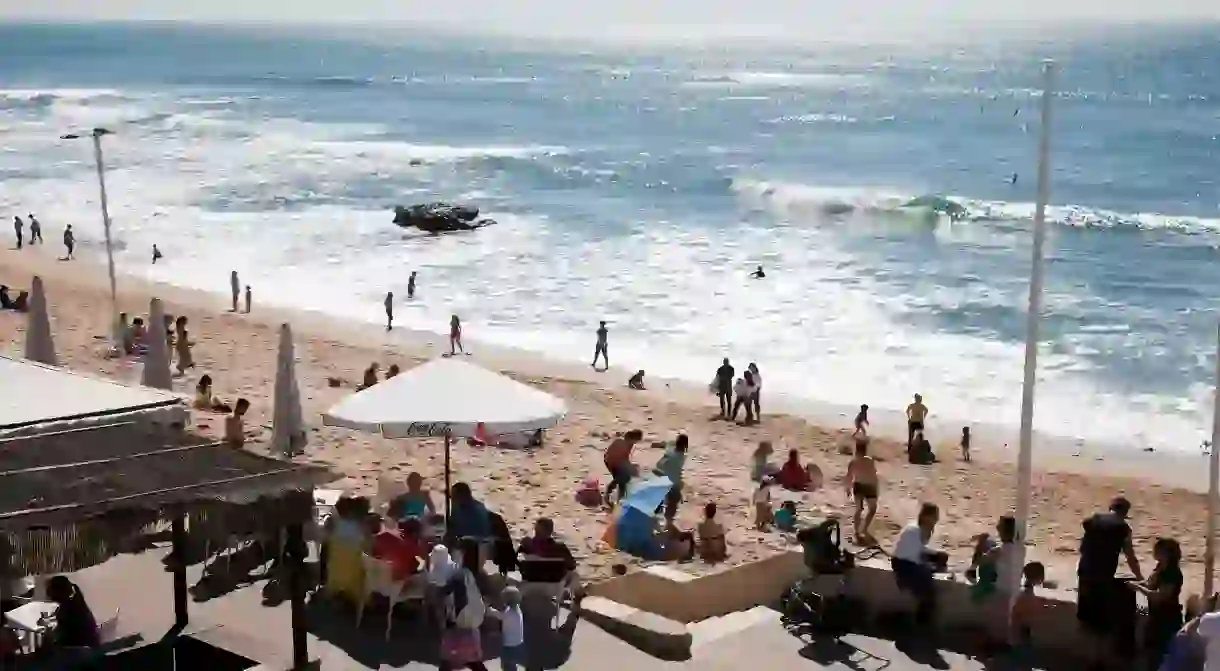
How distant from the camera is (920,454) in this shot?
18719mm

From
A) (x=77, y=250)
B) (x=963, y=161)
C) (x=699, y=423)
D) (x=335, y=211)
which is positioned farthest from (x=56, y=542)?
(x=963, y=161)

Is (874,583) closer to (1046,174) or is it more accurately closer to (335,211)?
(1046,174)

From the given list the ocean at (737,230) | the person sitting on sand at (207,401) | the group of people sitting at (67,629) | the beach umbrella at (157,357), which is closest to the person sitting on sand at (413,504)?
Answer: the group of people sitting at (67,629)

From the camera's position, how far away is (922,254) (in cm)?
4141

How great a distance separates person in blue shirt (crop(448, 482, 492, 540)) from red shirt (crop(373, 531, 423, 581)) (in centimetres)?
59

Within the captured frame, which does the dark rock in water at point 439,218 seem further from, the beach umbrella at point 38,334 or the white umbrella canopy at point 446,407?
the white umbrella canopy at point 446,407

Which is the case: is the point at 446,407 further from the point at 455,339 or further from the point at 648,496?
the point at 455,339

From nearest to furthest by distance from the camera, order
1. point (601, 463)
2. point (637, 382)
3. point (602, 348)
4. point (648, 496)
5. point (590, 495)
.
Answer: point (648, 496), point (590, 495), point (601, 463), point (637, 382), point (602, 348)

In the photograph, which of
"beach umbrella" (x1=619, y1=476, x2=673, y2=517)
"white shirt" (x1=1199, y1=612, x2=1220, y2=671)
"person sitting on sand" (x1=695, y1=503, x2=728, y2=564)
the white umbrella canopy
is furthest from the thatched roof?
"person sitting on sand" (x1=695, y1=503, x2=728, y2=564)

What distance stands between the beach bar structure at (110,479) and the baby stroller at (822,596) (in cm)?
337

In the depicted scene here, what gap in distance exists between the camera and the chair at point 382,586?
8492mm

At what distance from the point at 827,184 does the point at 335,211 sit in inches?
945

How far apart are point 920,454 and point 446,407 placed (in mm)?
10743

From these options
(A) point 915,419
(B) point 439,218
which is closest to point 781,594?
(A) point 915,419
